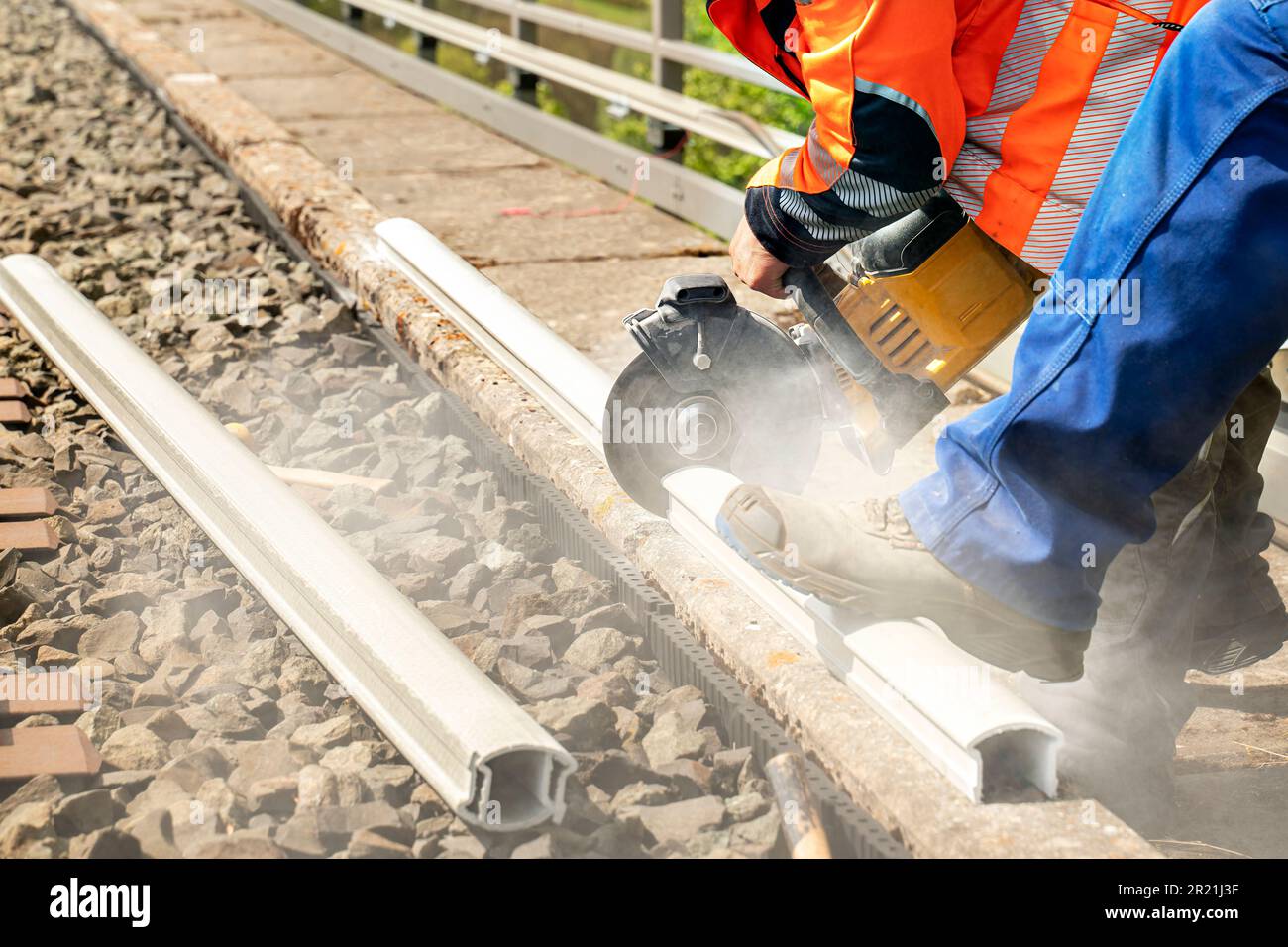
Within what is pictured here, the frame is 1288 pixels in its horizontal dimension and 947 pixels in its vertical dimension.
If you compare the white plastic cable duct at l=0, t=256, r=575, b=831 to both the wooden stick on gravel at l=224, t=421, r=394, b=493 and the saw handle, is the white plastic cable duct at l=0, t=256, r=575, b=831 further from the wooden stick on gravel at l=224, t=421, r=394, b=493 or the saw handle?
the saw handle

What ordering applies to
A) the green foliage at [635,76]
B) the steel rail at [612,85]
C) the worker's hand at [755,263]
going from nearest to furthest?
the worker's hand at [755,263] < the steel rail at [612,85] < the green foliage at [635,76]

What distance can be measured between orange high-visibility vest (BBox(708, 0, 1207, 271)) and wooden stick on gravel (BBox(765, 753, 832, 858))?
1.03 meters

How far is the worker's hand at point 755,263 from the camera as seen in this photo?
2.80 meters

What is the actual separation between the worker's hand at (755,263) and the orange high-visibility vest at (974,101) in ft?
0.58

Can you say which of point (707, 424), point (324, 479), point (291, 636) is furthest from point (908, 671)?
point (324, 479)

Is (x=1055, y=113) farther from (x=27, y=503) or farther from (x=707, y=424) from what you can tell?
(x=27, y=503)

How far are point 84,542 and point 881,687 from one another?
6.20 ft

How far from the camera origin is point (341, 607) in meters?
2.40

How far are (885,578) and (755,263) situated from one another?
34.1 inches

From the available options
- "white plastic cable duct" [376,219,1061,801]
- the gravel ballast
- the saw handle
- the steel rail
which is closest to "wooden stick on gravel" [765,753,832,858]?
the gravel ballast

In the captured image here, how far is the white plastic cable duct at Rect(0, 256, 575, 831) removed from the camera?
6.65 feet

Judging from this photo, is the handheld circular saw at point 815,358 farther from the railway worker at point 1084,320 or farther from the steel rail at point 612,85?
A: the steel rail at point 612,85

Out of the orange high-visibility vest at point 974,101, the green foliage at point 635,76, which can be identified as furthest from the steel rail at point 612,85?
the orange high-visibility vest at point 974,101

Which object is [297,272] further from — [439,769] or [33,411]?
[439,769]
